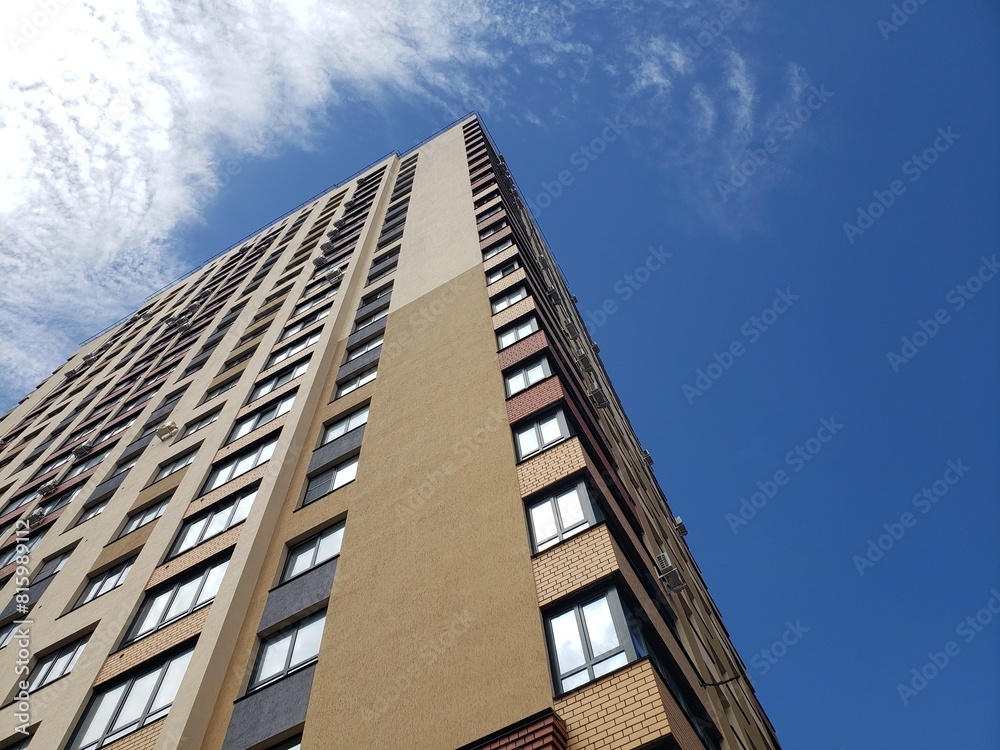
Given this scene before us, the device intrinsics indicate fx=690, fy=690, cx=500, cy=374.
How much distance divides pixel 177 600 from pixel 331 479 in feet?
13.4

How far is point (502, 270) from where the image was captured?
73.2 ft

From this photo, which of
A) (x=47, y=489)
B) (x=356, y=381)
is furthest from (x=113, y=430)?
(x=356, y=381)

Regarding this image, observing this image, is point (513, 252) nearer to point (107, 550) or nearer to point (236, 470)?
point (236, 470)

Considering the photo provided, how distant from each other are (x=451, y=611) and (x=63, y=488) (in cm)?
2017

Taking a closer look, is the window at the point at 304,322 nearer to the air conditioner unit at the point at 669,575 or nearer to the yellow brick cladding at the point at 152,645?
the yellow brick cladding at the point at 152,645

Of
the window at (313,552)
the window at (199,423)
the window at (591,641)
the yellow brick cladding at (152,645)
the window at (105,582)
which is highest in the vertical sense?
the window at (199,423)

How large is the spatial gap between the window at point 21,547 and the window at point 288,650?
12999 mm

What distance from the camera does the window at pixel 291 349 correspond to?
24.1 meters

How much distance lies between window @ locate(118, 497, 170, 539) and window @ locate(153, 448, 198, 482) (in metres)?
1.45

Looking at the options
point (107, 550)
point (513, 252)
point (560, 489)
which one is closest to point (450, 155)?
point (513, 252)

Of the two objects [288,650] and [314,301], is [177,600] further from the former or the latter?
[314,301]

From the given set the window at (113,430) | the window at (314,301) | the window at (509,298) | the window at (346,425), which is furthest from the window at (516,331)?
the window at (113,430)

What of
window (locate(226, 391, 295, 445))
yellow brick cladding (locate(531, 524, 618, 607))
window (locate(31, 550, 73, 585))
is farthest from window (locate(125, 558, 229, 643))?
yellow brick cladding (locate(531, 524, 618, 607))

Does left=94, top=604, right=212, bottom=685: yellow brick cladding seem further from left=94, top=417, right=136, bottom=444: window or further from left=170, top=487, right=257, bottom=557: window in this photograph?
left=94, top=417, right=136, bottom=444: window
